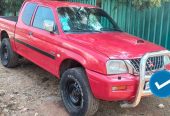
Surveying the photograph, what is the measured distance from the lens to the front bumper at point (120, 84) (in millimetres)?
4133

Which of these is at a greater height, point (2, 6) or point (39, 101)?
point (2, 6)

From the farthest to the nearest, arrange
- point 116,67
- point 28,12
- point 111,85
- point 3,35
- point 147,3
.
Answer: point 3,35 → point 28,12 → point 147,3 → point 116,67 → point 111,85

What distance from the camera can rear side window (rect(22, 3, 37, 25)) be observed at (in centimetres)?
644

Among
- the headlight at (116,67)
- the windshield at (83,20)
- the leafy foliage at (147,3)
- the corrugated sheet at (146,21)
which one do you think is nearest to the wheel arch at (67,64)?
the windshield at (83,20)

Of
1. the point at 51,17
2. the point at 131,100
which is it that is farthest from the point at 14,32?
the point at 131,100

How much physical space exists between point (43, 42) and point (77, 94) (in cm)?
137

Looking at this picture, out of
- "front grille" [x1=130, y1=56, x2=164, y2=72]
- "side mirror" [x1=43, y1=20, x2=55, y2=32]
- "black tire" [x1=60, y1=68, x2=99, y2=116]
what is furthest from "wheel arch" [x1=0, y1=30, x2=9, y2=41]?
"front grille" [x1=130, y1=56, x2=164, y2=72]

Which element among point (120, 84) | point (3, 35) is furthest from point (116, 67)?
point (3, 35)

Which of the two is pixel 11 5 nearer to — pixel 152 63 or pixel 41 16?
pixel 41 16

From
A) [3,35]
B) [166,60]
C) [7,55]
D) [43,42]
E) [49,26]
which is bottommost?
[7,55]

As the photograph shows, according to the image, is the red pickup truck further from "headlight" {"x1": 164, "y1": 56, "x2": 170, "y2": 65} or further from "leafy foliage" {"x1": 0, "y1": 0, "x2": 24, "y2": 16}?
"leafy foliage" {"x1": 0, "y1": 0, "x2": 24, "y2": 16}

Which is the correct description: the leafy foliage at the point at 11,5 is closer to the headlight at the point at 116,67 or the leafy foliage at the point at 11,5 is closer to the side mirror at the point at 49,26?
the side mirror at the point at 49,26

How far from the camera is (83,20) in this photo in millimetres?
5664

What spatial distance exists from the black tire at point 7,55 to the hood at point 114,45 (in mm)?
2645
